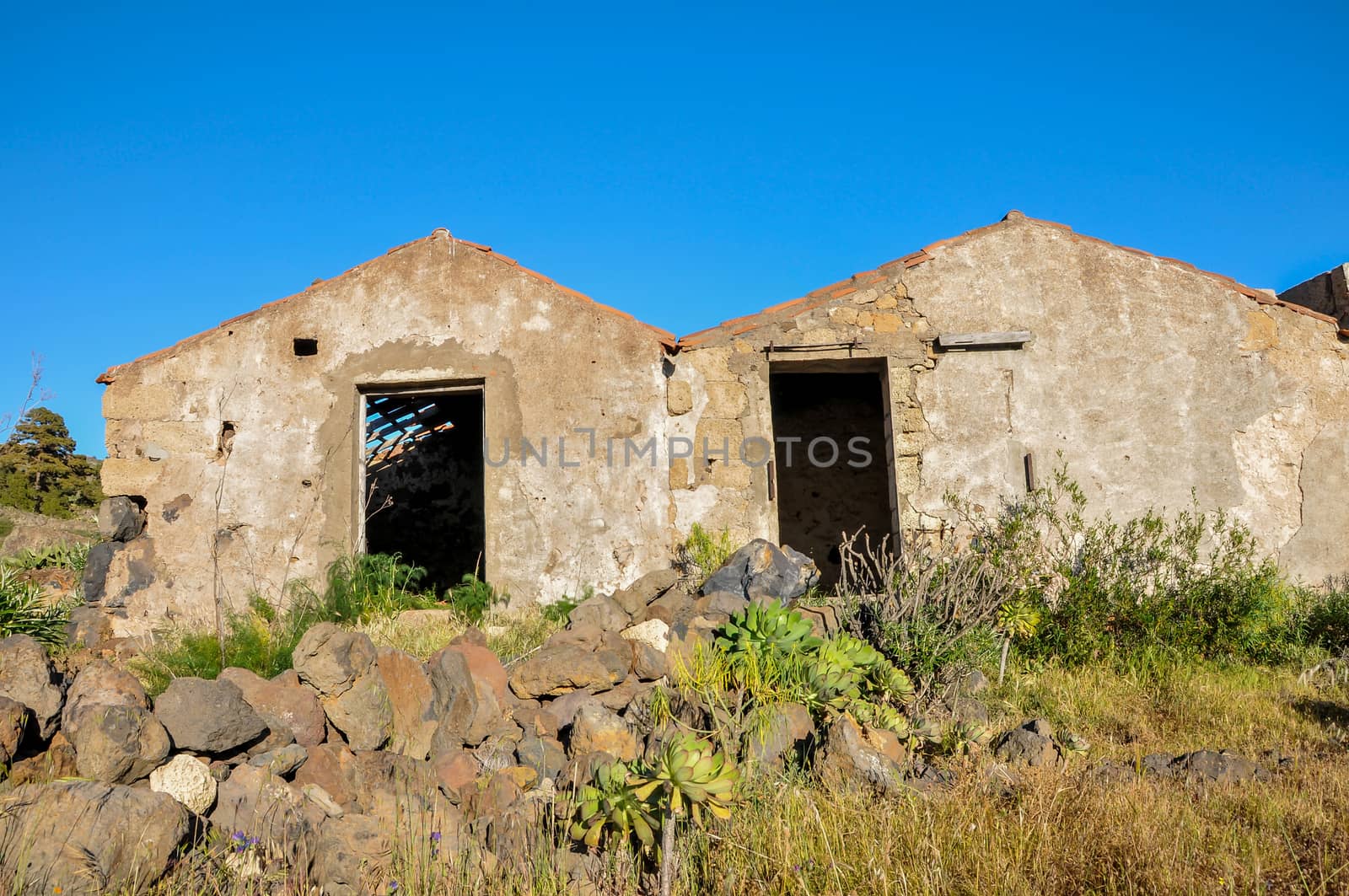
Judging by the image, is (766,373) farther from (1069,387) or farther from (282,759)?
(282,759)

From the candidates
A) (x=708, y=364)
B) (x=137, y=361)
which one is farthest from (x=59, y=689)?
(x=708, y=364)

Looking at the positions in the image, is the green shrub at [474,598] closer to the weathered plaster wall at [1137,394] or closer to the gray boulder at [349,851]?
the gray boulder at [349,851]

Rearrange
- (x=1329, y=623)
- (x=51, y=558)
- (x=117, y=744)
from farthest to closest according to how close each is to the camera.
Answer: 1. (x=51, y=558)
2. (x=1329, y=623)
3. (x=117, y=744)

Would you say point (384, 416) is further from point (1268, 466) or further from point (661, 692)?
point (1268, 466)

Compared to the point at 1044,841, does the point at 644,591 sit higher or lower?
higher

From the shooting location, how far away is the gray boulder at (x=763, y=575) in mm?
6816

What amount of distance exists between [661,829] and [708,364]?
185 inches

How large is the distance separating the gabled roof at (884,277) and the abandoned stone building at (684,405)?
22mm

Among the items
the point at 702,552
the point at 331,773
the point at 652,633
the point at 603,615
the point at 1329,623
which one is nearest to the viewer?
the point at 331,773

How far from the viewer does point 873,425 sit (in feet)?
37.1

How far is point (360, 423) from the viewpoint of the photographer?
8.01 meters

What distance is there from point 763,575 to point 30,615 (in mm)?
5491

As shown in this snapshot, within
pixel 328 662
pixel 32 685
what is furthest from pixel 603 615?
pixel 32 685

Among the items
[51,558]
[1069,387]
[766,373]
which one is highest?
[766,373]
